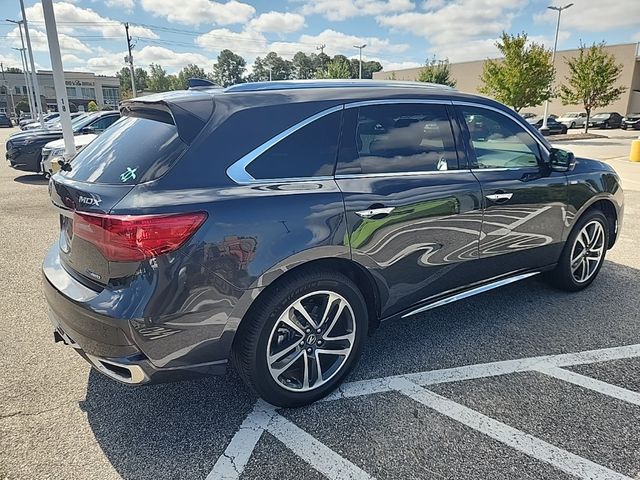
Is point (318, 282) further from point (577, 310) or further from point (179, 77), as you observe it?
point (179, 77)

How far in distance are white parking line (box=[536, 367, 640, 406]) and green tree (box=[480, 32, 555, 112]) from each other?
25.6 metres

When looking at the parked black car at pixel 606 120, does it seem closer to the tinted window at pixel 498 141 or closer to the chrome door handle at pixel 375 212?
the tinted window at pixel 498 141

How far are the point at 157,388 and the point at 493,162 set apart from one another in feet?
9.34

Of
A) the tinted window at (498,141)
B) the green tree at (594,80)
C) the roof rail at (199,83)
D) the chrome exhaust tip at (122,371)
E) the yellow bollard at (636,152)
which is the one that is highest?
the green tree at (594,80)

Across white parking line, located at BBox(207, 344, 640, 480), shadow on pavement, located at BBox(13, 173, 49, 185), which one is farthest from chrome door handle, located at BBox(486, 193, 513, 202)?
shadow on pavement, located at BBox(13, 173, 49, 185)

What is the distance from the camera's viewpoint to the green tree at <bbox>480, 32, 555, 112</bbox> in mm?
25062

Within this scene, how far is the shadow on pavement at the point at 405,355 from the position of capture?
7.84ft

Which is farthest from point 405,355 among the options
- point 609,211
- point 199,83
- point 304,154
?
point 609,211

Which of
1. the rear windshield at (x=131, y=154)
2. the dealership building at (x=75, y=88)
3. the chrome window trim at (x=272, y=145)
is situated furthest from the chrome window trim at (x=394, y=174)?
the dealership building at (x=75, y=88)

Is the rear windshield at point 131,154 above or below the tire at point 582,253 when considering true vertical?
above

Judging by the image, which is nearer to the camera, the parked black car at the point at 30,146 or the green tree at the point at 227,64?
the parked black car at the point at 30,146

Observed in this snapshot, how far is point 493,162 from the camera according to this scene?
11.4 feet

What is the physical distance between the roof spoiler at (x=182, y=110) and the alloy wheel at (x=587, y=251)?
3.42 meters

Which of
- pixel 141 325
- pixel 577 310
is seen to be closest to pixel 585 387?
pixel 577 310
